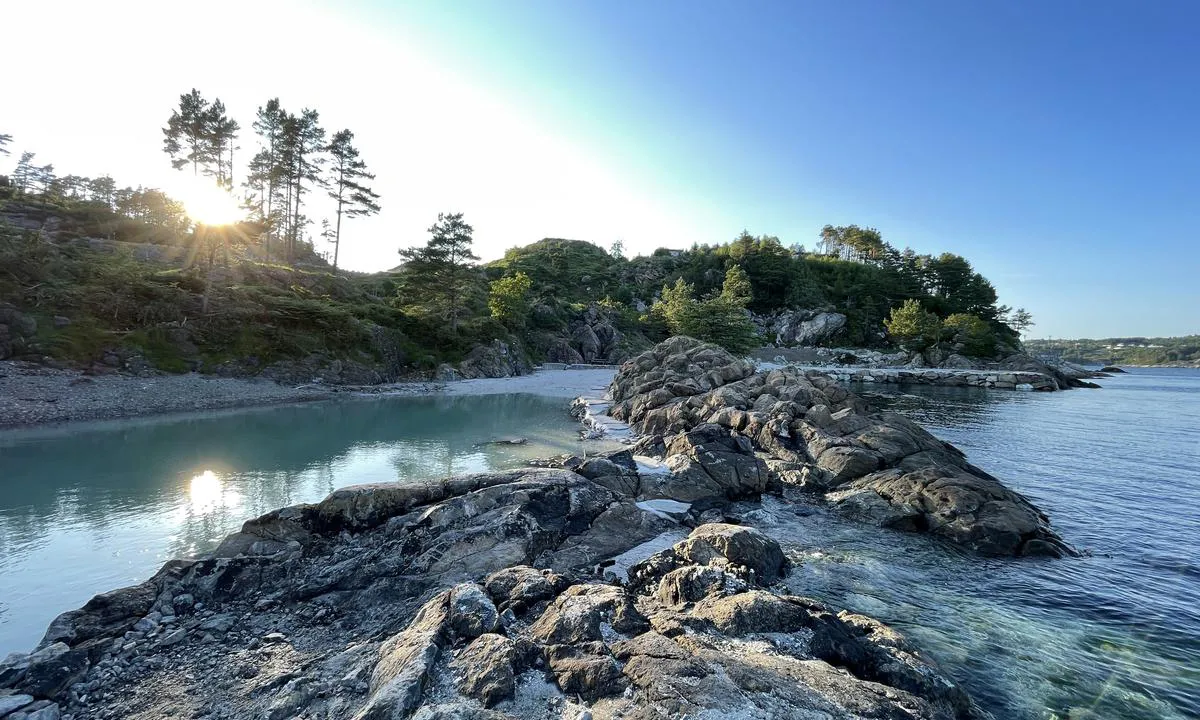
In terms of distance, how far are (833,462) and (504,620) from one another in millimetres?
18116

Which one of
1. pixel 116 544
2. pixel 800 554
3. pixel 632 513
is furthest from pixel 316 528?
pixel 800 554

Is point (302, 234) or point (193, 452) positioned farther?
point (302, 234)

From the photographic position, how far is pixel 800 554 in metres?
14.6

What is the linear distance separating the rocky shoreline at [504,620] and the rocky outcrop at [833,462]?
0.50 feet

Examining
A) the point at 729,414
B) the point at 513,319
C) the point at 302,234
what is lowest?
the point at 729,414

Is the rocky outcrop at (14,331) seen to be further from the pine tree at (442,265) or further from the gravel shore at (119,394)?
the pine tree at (442,265)

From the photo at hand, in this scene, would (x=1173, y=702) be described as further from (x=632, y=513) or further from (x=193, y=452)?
(x=193, y=452)

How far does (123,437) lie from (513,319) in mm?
58703

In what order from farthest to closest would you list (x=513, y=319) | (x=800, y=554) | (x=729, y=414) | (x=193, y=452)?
(x=513, y=319) → (x=729, y=414) → (x=193, y=452) → (x=800, y=554)

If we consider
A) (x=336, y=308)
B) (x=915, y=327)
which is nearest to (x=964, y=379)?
(x=915, y=327)

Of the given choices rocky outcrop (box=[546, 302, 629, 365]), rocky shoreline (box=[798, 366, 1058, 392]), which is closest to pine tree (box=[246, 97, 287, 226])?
rocky outcrop (box=[546, 302, 629, 365])

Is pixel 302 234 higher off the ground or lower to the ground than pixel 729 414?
higher

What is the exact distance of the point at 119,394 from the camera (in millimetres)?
33750

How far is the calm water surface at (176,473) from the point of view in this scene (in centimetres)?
1247
